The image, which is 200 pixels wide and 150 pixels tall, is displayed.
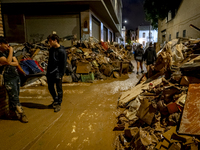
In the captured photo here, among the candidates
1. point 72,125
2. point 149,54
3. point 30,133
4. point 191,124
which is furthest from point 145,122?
point 149,54

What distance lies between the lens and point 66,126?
3.15 metres

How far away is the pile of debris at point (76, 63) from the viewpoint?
6.84 metres

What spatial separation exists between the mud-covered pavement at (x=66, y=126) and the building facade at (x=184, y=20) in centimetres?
1248

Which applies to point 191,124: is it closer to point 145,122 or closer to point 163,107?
point 163,107

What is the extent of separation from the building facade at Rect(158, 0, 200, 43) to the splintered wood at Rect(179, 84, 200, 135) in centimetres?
1231

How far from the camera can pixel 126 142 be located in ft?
8.45

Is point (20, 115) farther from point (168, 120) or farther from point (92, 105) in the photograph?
point (168, 120)

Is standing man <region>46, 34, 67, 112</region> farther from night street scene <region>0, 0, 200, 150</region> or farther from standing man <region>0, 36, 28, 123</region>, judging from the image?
standing man <region>0, 36, 28, 123</region>

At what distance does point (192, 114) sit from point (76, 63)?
6.30 meters

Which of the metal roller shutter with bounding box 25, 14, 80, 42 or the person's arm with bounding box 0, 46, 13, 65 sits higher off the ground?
the metal roller shutter with bounding box 25, 14, 80, 42

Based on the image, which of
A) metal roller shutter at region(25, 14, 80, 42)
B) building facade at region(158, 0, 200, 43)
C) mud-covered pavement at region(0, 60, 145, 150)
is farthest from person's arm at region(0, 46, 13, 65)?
building facade at region(158, 0, 200, 43)

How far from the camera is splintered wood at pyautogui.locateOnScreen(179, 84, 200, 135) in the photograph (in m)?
2.15

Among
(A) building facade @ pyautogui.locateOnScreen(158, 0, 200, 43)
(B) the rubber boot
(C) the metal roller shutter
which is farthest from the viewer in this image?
(A) building facade @ pyautogui.locateOnScreen(158, 0, 200, 43)

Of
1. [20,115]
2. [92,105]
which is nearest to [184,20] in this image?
[92,105]
